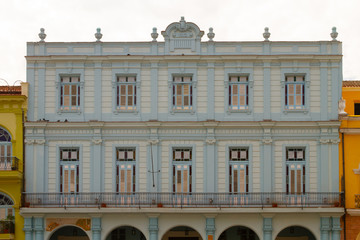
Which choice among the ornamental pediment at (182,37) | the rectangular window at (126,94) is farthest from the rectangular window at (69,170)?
the ornamental pediment at (182,37)

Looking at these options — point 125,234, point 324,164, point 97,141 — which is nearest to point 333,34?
Result: point 324,164

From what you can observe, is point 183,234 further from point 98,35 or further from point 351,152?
point 98,35

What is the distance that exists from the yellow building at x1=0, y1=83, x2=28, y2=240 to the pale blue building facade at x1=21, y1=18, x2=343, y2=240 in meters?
0.48

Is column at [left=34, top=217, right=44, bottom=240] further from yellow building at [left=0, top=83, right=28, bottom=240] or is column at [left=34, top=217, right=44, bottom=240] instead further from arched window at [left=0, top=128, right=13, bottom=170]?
arched window at [left=0, top=128, right=13, bottom=170]

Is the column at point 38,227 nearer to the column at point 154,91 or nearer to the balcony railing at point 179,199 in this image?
the balcony railing at point 179,199

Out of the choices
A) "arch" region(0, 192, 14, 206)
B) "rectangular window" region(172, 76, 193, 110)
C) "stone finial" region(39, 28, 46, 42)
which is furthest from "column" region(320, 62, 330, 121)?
"arch" region(0, 192, 14, 206)

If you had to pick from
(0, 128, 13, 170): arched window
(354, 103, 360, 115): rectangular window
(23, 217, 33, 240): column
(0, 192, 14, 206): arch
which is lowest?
(23, 217, 33, 240): column

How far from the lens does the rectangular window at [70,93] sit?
30297 mm

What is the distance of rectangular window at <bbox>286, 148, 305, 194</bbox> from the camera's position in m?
29.7

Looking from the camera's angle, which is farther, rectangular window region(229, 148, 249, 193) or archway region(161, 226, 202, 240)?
archway region(161, 226, 202, 240)

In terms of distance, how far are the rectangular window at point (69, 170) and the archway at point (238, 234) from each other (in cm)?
782

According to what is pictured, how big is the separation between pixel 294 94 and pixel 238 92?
2.81 meters

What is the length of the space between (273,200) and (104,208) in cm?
812

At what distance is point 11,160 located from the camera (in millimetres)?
29469
